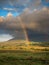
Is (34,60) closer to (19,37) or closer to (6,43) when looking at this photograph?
(6,43)

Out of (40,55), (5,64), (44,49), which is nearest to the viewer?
(5,64)

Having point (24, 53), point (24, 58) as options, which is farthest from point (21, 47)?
point (24, 58)

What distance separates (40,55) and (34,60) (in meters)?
0.52

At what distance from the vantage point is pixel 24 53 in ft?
27.4

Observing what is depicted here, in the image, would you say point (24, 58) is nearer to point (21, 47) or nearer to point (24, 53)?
point (24, 53)

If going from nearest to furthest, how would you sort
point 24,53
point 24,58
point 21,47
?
point 24,58, point 24,53, point 21,47

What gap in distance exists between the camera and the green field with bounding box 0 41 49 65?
7742 millimetres

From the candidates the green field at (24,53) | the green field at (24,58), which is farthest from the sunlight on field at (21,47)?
the green field at (24,58)

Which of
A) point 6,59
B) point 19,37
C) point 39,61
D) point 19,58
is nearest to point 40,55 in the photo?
point 39,61

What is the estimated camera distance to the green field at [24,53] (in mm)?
7742

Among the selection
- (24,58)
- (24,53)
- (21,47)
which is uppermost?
(21,47)

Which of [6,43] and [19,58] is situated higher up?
[6,43]

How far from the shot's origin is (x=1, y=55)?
27.0 ft

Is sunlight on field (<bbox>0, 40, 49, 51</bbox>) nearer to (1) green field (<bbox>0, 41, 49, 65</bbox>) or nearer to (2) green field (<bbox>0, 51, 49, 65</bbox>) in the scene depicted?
(1) green field (<bbox>0, 41, 49, 65</bbox>)
